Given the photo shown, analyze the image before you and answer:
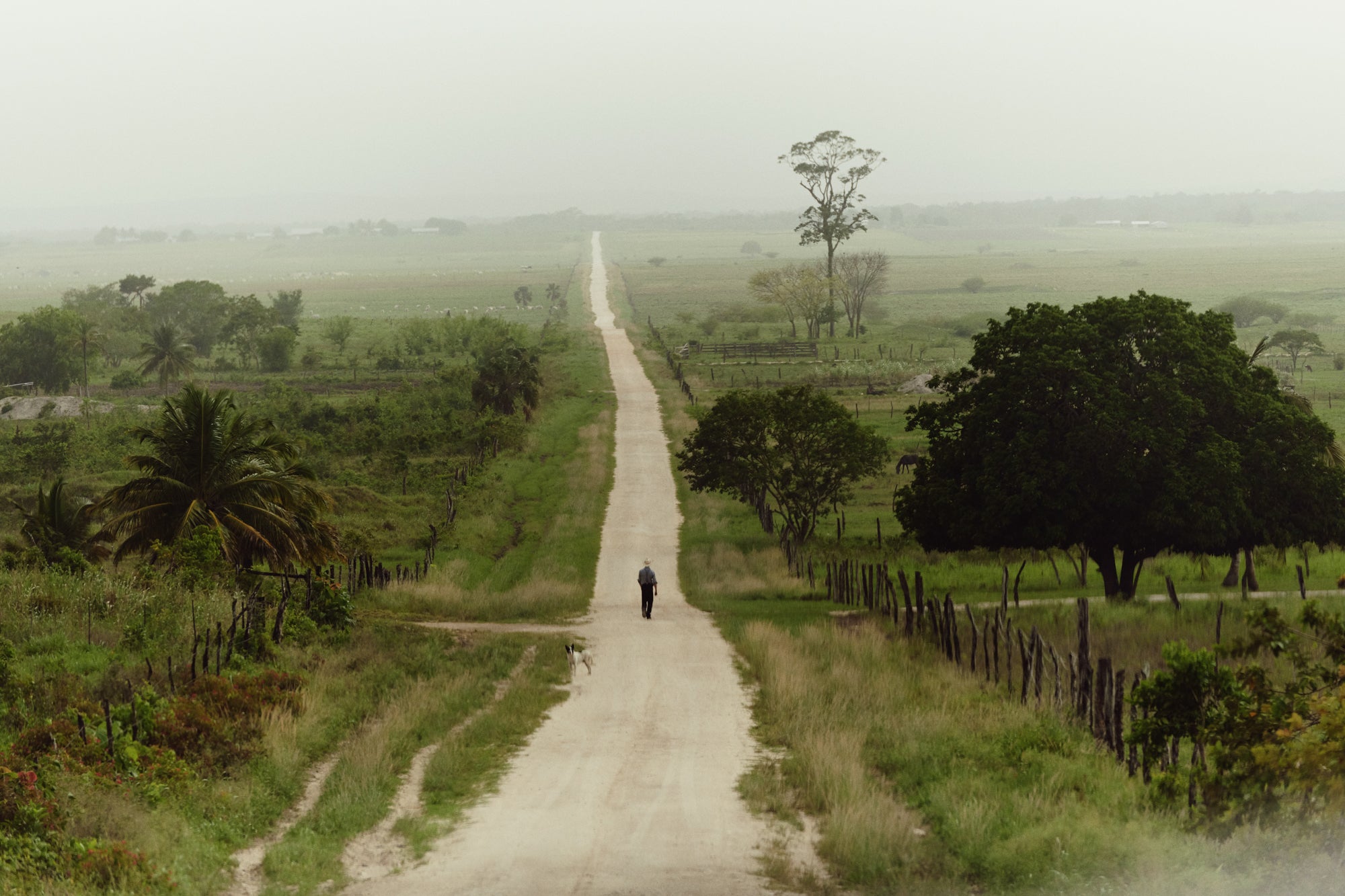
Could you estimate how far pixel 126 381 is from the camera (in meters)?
89.5

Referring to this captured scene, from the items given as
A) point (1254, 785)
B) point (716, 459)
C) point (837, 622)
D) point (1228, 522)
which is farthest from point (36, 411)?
point (1254, 785)

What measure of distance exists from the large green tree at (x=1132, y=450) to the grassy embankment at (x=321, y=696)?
10791 millimetres

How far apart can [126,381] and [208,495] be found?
67.9 m

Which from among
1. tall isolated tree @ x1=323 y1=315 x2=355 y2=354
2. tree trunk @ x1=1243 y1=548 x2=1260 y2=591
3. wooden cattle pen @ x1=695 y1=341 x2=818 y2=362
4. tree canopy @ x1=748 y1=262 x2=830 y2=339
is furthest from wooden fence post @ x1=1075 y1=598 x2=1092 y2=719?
tall isolated tree @ x1=323 y1=315 x2=355 y2=354

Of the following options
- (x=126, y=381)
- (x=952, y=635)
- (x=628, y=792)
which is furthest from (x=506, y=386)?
(x=628, y=792)

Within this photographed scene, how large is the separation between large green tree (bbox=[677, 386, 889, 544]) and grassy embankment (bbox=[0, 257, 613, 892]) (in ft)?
18.4

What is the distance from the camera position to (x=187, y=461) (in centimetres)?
2795

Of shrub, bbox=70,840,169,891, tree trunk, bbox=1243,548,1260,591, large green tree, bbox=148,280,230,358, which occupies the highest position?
large green tree, bbox=148,280,230,358

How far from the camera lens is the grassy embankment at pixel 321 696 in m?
14.2

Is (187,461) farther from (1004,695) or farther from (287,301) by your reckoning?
(287,301)

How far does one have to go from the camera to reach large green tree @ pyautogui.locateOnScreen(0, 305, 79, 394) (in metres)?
86.0

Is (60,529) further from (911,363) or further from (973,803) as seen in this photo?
(911,363)

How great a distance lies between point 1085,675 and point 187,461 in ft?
63.4

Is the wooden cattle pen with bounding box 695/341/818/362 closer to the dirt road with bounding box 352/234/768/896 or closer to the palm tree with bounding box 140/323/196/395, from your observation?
the palm tree with bounding box 140/323/196/395
